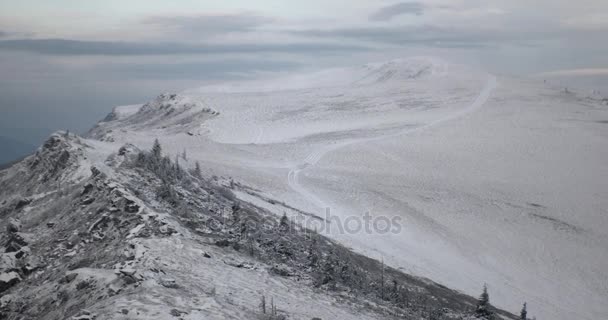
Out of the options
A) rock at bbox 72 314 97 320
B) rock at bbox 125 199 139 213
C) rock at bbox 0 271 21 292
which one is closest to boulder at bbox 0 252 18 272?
rock at bbox 0 271 21 292

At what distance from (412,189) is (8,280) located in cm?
4032

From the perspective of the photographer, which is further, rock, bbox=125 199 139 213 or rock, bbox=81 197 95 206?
rock, bbox=81 197 95 206

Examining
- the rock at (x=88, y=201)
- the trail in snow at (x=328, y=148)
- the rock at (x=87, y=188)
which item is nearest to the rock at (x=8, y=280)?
the rock at (x=88, y=201)

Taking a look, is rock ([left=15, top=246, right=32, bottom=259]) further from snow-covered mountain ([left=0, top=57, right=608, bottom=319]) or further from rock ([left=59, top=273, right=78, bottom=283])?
rock ([left=59, top=273, right=78, bottom=283])

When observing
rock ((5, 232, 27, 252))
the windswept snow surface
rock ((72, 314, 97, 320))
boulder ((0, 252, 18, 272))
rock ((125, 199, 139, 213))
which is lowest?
the windswept snow surface

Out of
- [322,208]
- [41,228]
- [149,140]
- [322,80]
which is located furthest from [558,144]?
[322,80]

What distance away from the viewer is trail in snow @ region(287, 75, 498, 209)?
42781 millimetres

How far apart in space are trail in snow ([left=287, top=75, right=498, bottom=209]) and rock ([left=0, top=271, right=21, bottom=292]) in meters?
25.8

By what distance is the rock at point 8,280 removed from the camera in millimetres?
17219

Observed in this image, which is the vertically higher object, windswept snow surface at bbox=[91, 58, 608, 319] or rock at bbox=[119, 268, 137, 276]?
rock at bbox=[119, 268, 137, 276]

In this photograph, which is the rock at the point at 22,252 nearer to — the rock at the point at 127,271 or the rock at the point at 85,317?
the rock at the point at 127,271

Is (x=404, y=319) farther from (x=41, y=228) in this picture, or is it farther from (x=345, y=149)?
(x=345, y=149)

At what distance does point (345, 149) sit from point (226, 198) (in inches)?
1518

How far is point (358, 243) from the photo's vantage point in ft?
Result: 107
